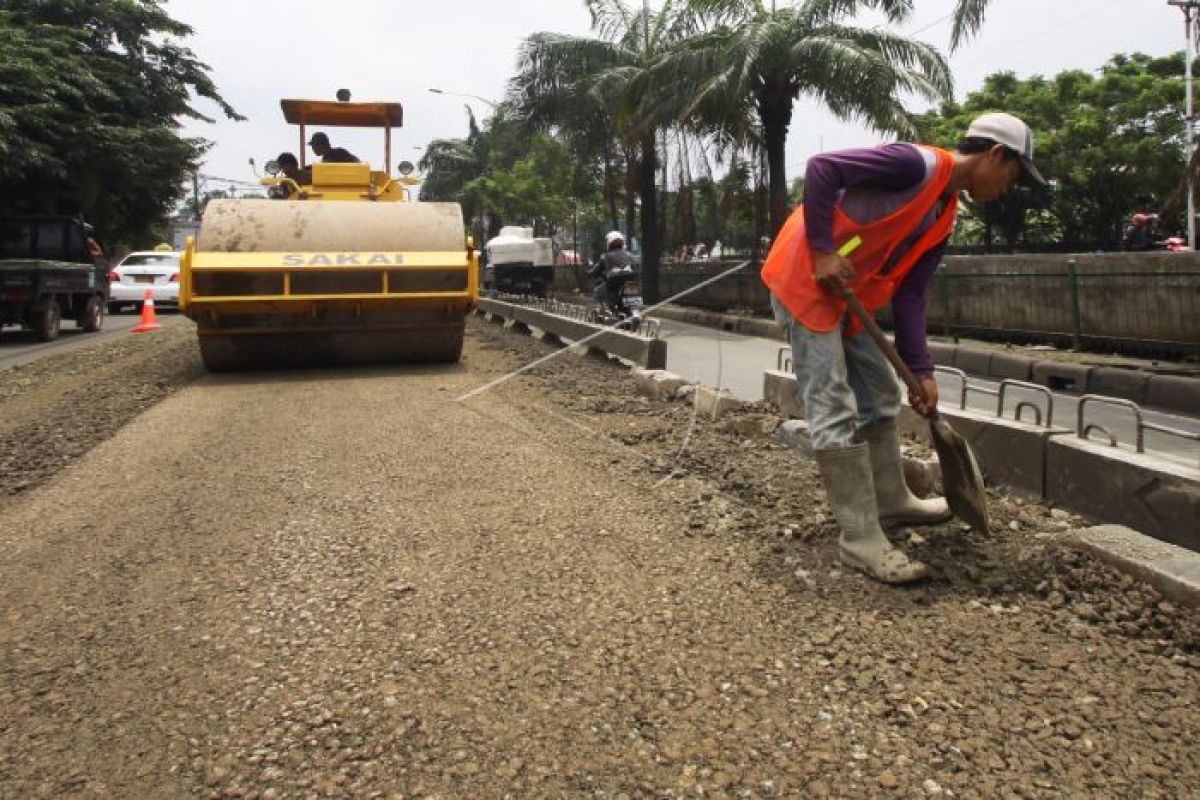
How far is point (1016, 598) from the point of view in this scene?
342 centimetres

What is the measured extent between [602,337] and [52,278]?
1003 centimetres

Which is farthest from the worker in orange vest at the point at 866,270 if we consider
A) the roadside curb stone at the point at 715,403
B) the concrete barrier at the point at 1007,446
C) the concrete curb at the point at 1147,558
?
the roadside curb stone at the point at 715,403

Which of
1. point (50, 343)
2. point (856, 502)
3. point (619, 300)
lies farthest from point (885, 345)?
point (50, 343)

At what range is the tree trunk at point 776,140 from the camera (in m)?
18.8

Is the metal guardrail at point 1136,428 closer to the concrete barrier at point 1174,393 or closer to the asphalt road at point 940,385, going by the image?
the asphalt road at point 940,385

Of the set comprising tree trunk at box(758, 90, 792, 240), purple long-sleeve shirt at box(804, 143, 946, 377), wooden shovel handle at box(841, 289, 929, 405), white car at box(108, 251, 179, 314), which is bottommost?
wooden shovel handle at box(841, 289, 929, 405)

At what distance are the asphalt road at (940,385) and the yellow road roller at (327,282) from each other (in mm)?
2697

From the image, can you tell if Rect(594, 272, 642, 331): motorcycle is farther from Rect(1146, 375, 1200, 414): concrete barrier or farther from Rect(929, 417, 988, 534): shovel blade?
Rect(929, 417, 988, 534): shovel blade

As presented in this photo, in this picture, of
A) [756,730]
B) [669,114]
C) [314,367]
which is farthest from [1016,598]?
[669,114]

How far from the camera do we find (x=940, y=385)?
1031cm

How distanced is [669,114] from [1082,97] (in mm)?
17588

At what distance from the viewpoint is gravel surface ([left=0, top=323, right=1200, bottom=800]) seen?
2.40 metres

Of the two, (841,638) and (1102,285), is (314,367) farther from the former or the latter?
(1102,285)

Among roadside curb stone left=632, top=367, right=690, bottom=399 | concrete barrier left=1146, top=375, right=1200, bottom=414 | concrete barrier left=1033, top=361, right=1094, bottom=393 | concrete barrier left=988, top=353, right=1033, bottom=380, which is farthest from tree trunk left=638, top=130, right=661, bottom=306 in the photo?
roadside curb stone left=632, top=367, right=690, bottom=399
